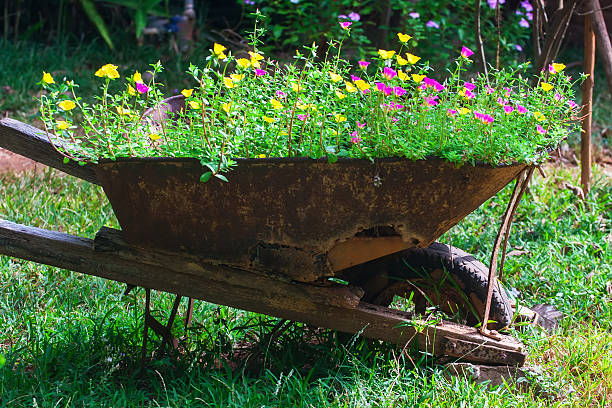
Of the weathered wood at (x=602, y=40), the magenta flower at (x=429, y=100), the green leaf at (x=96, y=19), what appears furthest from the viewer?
the green leaf at (x=96, y=19)

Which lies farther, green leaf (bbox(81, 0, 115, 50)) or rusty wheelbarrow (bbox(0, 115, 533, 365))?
green leaf (bbox(81, 0, 115, 50))

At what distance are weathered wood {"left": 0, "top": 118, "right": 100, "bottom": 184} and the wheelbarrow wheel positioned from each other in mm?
998

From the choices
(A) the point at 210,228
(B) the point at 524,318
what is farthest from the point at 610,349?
(A) the point at 210,228

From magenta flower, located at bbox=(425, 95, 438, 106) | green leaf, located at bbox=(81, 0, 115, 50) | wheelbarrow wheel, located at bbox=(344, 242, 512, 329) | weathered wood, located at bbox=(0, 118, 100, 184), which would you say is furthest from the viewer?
green leaf, located at bbox=(81, 0, 115, 50)

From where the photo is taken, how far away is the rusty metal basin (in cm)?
188

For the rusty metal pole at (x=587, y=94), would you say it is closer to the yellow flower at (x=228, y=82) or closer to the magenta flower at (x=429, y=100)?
the magenta flower at (x=429, y=100)

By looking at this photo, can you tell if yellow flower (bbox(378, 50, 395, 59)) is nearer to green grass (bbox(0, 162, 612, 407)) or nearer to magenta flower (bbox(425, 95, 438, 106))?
magenta flower (bbox(425, 95, 438, 106))

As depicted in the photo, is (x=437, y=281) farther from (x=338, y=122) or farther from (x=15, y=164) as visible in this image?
(x=15, y=164)

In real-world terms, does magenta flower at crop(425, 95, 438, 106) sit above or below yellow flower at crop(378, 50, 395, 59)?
below

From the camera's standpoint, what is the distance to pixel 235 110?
197cm

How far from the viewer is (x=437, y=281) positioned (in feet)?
7.74

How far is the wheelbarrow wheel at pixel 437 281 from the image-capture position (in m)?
2.30

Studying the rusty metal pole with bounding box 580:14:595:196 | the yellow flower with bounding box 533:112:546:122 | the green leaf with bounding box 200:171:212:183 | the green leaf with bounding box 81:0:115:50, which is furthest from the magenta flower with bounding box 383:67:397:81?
the green leaf with bounding box 81:0:115:50

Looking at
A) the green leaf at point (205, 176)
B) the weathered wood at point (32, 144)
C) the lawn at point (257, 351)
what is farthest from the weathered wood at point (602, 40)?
the weathered wood at point (32, 144)
